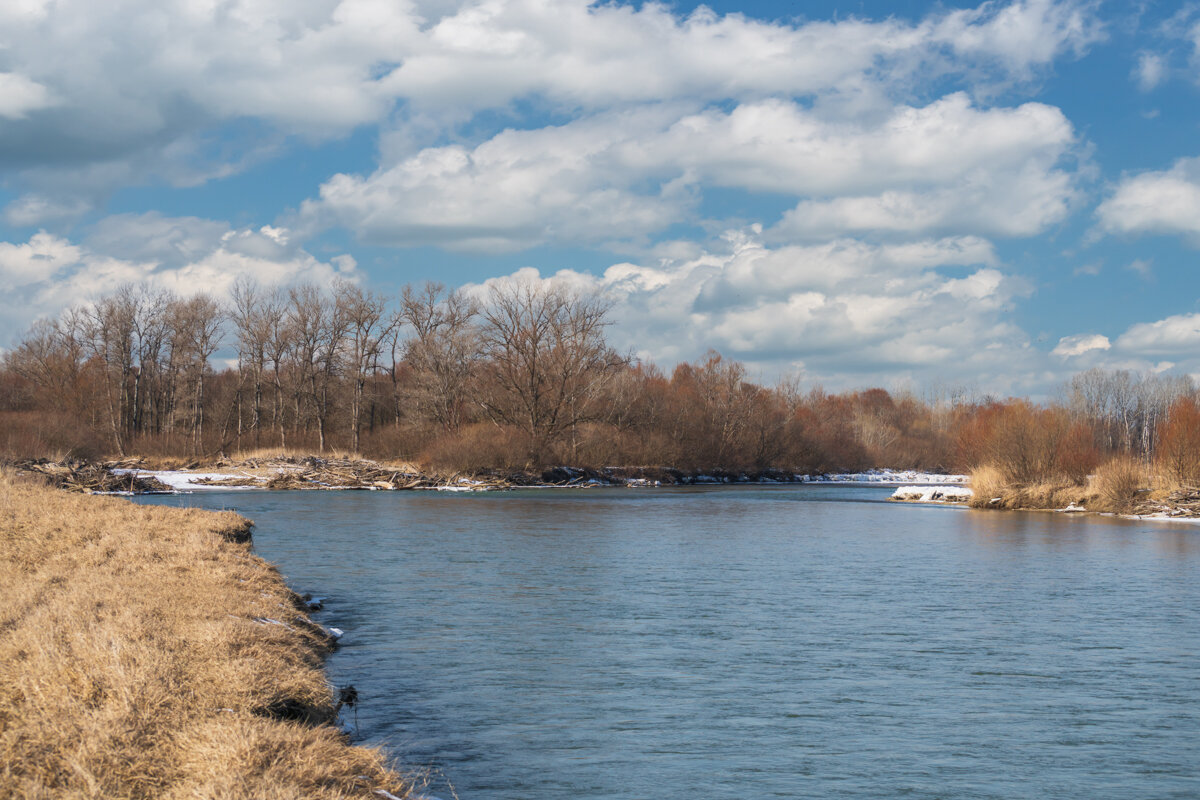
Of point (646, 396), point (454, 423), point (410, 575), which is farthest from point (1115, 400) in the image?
point (410, 575)

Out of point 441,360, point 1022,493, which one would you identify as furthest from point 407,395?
point 1022,493

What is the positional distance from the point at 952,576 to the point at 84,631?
1746cm

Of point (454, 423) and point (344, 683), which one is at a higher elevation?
point (454, 423)

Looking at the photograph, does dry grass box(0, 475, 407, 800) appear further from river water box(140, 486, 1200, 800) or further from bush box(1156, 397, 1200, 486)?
bush box(1156, 397, 1200, 486)

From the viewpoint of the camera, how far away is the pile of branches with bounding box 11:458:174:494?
39000mm

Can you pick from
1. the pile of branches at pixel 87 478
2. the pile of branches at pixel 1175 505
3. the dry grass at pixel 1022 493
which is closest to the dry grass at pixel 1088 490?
the dry grass at pixel 1022 493

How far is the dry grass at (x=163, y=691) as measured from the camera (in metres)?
6.04

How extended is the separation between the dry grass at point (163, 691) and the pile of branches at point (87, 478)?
28.1 m

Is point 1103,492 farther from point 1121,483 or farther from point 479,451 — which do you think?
point 479,451

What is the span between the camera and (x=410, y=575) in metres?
19.7

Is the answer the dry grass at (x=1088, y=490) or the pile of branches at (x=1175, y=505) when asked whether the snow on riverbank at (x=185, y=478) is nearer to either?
the dry grass at (x=1088, y=490)

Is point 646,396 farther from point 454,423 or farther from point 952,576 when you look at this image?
point 952,576

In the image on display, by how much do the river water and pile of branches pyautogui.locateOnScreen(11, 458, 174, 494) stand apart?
17506 millimetres

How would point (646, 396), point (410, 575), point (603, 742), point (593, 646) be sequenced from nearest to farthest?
point (603, 742) → point (593, 646) → point (410, 575) → point (646, 396)
